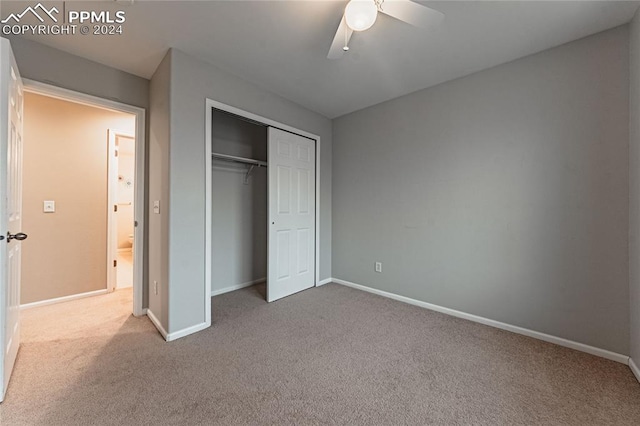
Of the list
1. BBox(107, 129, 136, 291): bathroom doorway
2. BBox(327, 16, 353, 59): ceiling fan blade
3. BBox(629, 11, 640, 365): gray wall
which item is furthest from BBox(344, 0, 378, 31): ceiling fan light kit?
BBox(107, 129, 136, 291): bathroom doorway

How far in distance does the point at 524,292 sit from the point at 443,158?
146 centimetres

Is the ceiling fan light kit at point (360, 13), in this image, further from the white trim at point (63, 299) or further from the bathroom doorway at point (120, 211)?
the white trim at point (63, 299)

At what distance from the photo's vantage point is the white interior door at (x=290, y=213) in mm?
3055

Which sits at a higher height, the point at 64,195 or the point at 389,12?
the point at 389,12

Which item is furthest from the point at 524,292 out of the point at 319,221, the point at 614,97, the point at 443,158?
the point at 319,221

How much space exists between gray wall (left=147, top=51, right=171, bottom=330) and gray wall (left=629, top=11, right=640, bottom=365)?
3.44 meters

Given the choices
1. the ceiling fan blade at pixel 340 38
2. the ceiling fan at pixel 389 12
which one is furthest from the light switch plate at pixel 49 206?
the ceiling fan at pixel 389 12

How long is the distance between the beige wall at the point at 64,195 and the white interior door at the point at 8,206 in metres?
1.24

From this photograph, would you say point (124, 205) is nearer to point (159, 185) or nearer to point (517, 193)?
point (159, 185)

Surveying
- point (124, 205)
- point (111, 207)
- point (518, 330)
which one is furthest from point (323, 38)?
point (124, 205)

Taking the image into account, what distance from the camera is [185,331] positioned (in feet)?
7.25

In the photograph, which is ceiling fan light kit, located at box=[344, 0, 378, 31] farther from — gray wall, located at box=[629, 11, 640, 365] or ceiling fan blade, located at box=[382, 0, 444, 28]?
gray wall, located at box=[629, 11, 640, 365]

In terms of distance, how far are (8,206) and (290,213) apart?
229 cm

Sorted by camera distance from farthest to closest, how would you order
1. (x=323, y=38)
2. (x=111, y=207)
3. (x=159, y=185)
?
(x=111, y=207)
(x=159, y=185)
(x=323, y=38)
